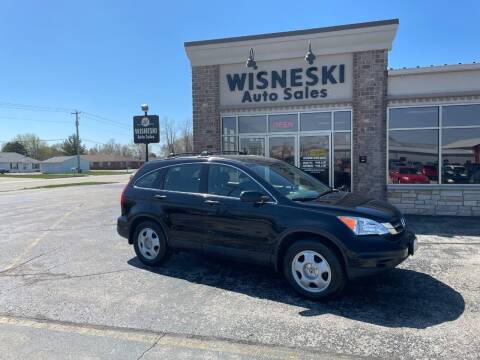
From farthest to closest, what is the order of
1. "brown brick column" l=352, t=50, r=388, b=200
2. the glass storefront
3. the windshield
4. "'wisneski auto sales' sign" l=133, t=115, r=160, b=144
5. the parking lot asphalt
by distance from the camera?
"'wisneski auto sales' sign" l=133, t=115, r=160, b=144
the glass storefront
"brown brick column" l=352, t=50, r=388, b=200
the windshield
the parking lot asphalt

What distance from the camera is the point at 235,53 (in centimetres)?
1102

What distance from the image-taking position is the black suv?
423 centimetres

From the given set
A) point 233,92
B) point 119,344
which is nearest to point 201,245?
point 119,344

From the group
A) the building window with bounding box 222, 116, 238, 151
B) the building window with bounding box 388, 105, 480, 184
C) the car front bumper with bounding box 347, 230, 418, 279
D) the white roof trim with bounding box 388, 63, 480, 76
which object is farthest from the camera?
the building window with bounding box 222, 116, 238, 151

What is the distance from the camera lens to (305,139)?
10859 millimetres

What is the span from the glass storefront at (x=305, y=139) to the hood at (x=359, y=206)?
5627 millimetres

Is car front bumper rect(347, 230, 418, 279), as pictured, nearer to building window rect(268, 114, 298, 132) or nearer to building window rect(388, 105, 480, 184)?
building window rect(388, 105, 480, 184)

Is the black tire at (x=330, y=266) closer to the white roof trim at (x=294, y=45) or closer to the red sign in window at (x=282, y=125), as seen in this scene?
the red sign in window at (x=282, y=125)

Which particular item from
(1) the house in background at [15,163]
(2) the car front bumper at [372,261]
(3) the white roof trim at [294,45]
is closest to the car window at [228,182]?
(2) the car front bumper at [372,261]

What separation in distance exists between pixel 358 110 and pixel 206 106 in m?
4.59

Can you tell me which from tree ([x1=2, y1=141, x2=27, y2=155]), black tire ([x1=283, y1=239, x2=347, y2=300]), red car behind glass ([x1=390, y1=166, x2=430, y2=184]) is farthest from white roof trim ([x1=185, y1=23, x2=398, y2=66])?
tree ([x1=2, y1=141, x2=27, y2=155])

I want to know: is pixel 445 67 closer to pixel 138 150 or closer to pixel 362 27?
pixel 362 27

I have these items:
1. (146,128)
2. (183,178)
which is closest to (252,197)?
(183,178)

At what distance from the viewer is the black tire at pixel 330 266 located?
13.9ft
